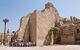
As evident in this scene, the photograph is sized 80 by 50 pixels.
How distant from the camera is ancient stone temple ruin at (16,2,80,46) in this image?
37750 mm

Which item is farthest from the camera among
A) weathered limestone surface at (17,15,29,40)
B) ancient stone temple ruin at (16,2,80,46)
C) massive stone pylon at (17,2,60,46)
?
weathered limestone surface at (17,15,29,40)

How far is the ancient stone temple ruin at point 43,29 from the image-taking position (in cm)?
3775

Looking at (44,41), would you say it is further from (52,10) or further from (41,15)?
(52,10)

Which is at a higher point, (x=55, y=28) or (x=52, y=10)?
(x=52, y=10)

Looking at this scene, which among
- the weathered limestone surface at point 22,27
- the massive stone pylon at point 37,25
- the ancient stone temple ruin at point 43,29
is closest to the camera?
the massive stone pylon at point 37,25

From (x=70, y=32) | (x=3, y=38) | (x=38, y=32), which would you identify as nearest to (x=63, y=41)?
(x=70, y=32)

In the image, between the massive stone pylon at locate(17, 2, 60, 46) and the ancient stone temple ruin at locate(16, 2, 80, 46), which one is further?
the ancient stone temple ruin at locate(16, 2, 80, 46)

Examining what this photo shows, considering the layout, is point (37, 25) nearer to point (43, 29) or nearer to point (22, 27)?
point (43, 29)

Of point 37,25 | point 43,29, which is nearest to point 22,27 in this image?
point 37,25

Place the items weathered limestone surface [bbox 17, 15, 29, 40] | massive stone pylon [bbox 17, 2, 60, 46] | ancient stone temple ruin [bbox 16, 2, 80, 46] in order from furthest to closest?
weathered limestone surface [bbox 17, 15, 29, 40], ancient stone temple ruin [bbox 16, 2, 80, 46], massive stone pylon [bbox 17, 2, 60, 46]

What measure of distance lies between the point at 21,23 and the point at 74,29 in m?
12.7

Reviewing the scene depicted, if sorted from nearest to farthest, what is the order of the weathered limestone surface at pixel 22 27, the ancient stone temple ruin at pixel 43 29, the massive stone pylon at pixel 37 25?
the massive stone pylon at pixel 37 25 → the ancient stone temple ruin at pixel 43 29 → the weathered limestone surface at pixel 22 27

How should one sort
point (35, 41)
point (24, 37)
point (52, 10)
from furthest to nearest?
point (52, 10) → point (24, 37) → point (35, 41)

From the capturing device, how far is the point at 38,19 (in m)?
38.0
